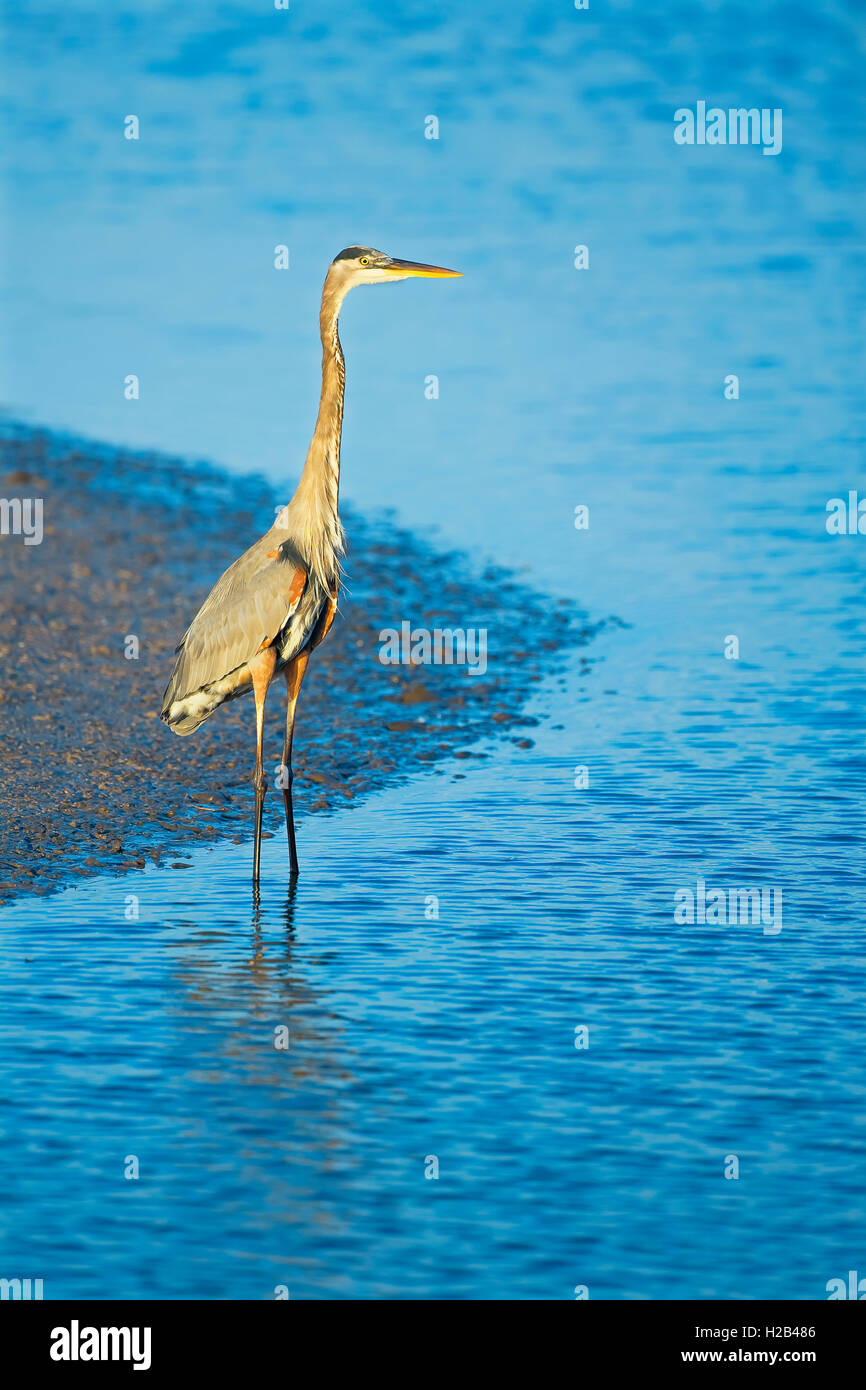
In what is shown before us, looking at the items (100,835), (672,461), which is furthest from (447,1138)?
(672,461)

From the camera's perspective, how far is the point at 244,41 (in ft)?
126

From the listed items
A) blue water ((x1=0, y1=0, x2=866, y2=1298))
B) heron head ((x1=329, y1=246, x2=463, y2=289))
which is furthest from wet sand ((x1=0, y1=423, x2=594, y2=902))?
heron head ((x1=329, y1=246, x2=463, y2=289))

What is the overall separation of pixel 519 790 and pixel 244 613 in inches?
103

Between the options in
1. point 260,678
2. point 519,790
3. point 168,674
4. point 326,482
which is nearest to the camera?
point 260,678

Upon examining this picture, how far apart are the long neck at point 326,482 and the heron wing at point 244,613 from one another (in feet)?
0.49

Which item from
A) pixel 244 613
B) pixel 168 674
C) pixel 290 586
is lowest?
pixel 168 674

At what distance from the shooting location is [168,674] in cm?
1363

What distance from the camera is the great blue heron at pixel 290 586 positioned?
388 inches

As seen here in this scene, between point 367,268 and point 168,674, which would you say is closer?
point 367,268

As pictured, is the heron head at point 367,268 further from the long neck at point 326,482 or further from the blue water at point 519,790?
the blue water at point 519,790

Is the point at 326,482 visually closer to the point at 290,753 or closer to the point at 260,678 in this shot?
the point at 260,678

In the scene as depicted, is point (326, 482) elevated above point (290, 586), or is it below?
above

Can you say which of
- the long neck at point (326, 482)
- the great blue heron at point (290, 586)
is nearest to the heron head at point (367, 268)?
the great blue heron at point (290, 586)

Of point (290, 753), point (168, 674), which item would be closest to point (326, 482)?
point (290, 753)
